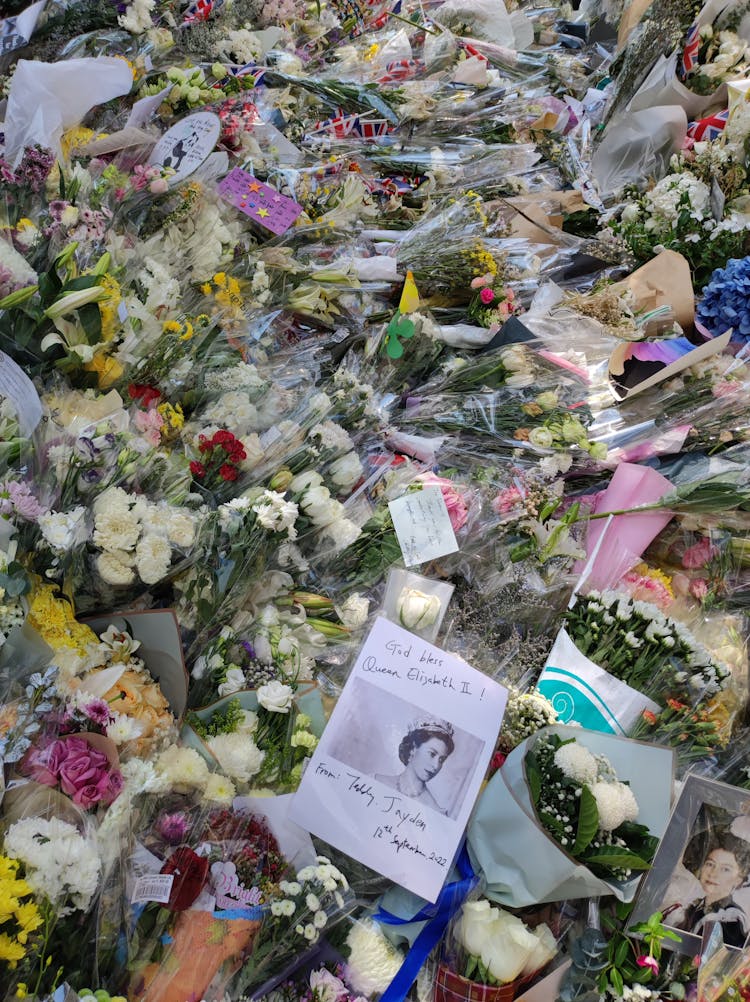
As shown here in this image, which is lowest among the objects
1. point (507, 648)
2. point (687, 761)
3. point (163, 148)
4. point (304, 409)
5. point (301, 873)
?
point (687, 761)

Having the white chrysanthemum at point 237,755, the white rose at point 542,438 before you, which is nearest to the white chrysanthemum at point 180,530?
the white chrysanthemum at point 237,755

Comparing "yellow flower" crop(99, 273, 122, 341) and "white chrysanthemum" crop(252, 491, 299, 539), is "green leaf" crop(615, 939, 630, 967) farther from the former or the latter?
"yellow flower" crop(99, 273, 122, 341)

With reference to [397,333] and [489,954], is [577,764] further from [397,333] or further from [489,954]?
[397,333]

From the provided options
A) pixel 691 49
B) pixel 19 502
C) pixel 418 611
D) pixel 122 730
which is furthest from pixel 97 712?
pixel 691 49

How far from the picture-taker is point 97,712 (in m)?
1.31

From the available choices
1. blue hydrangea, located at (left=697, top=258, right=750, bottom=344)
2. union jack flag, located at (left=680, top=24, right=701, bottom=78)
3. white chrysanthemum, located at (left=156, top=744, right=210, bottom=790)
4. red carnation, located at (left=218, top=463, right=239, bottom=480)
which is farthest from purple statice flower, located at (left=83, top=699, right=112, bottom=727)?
union jack flag, located at (left=680, top=24, right=701, bottom=78)

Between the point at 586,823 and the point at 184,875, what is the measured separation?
2.31 feet

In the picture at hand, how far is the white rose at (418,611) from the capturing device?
1.77m

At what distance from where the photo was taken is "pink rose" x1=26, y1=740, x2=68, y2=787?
3.98ft

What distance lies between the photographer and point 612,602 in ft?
6.12

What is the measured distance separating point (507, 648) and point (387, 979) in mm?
720

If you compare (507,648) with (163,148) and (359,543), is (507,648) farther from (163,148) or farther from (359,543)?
(163,148)

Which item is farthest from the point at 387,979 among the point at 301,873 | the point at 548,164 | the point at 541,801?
the point at 548,164

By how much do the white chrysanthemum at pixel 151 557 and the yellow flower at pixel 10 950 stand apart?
2.01 ft
